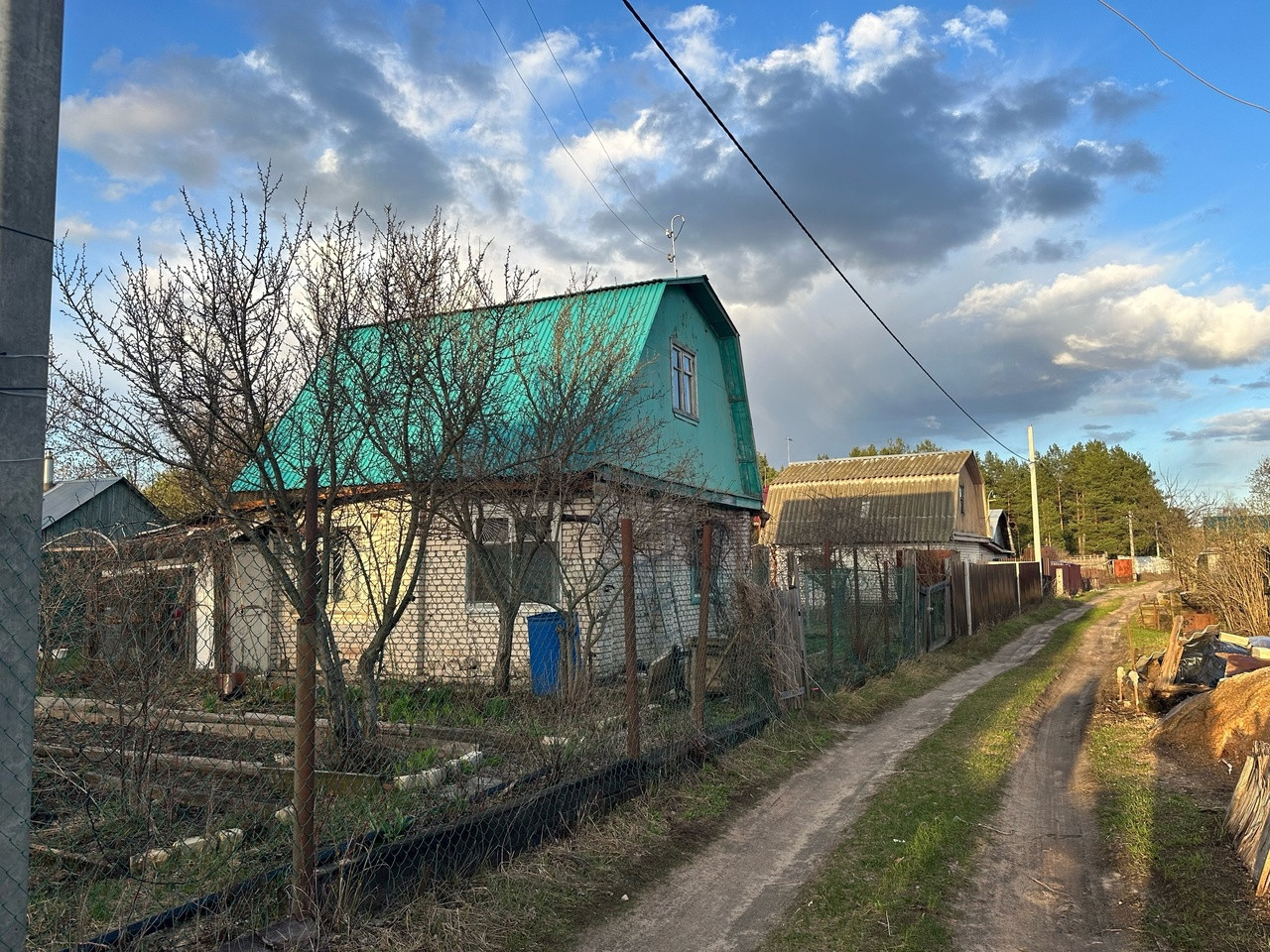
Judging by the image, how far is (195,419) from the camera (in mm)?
7109

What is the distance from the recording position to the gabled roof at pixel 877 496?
33.8 meters

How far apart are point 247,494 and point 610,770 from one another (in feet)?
21.5

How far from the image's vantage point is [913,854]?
5.63 metres

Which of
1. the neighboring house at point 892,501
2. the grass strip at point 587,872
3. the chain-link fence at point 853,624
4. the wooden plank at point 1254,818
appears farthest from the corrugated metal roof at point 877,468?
the wooden plank at point 1254,818

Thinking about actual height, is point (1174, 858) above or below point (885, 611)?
below

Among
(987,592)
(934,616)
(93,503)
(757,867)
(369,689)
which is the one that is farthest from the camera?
(93,503)

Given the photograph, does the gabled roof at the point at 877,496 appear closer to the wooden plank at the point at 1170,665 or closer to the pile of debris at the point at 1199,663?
the pile of debris at the point at 1199,663


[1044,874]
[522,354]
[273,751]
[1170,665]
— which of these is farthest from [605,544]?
[1170,665]

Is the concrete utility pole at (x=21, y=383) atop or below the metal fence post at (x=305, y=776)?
atop

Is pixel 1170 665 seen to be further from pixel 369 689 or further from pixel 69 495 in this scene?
pixel 69 495

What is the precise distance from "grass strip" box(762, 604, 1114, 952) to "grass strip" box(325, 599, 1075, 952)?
97 centimetres

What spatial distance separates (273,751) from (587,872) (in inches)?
125

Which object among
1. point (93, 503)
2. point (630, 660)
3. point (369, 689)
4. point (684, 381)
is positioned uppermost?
point (684, 381)

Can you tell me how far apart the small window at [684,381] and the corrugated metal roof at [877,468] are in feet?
70.1
